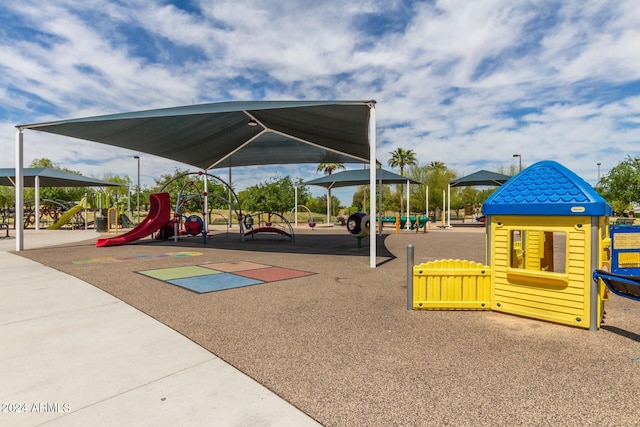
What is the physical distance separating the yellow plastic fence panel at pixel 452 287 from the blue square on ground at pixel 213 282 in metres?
3.22

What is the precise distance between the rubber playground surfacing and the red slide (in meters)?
8.12

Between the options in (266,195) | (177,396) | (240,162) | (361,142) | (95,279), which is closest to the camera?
A: (177,396)

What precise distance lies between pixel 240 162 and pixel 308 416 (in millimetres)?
18933

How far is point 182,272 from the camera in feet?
26.1

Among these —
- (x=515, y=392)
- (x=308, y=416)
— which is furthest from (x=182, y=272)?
(x=515, y=392)

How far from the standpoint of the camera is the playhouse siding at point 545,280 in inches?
168

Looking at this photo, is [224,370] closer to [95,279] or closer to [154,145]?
[95,279]

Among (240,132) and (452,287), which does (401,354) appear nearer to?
(452,287)

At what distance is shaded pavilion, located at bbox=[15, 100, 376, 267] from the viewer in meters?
8.68

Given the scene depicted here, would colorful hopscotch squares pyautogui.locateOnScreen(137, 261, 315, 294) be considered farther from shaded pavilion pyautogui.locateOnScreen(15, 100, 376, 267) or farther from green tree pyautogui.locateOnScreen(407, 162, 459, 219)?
green tree pyautogui.locateOnScreen(407, 162, 459, 219)

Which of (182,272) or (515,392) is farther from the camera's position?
(182,272)

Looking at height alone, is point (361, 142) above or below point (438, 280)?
above

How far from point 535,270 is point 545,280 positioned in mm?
259

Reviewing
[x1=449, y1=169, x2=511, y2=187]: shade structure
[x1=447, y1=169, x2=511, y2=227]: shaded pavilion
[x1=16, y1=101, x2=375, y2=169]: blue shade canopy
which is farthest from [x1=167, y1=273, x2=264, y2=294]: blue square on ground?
[x1=449, y1=169, x2=511, y2=187]: shade structure
